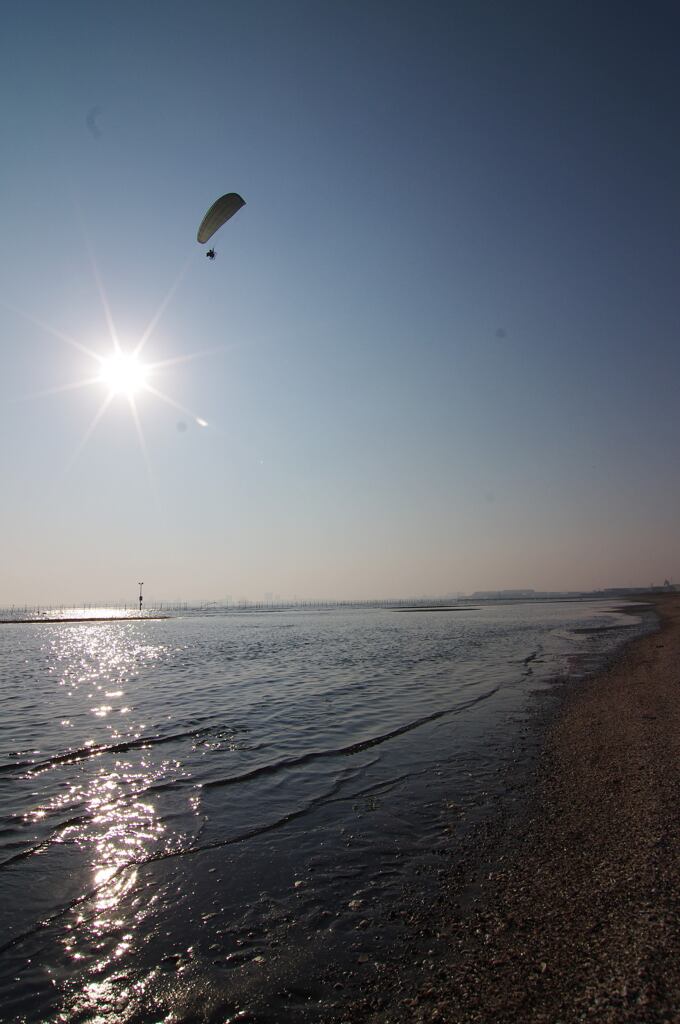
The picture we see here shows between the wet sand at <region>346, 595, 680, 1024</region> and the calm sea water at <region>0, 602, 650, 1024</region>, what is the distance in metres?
0.57

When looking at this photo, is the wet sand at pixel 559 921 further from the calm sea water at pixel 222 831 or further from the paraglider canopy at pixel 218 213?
the paraglider canopy at pixel 218 213

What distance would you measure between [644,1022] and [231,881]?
14.8 ft

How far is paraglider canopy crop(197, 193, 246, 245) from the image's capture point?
82.5ft

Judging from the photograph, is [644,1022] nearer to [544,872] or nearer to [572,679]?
[544,872]

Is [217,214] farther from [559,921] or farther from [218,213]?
[559,921]

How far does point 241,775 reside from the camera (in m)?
9.91

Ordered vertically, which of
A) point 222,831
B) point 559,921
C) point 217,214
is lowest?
point 222,831

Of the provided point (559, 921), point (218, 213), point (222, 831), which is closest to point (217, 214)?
point (218, 213)

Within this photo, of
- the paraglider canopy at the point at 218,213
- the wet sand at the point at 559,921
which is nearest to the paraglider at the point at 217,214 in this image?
the paraglider canopy at the point at 218,213

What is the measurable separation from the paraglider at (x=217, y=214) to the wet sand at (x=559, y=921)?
27.6 metres

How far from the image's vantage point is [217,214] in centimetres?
2603

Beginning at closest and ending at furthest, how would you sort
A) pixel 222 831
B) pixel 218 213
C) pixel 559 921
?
1. pixel 559 921
2. pixel 222 831
3. pixel 218 213

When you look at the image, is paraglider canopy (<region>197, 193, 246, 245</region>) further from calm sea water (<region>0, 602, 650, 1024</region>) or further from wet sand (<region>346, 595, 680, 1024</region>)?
wet sand (<region>346, 595, 680, 1024</region>)

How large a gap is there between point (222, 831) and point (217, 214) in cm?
2842
